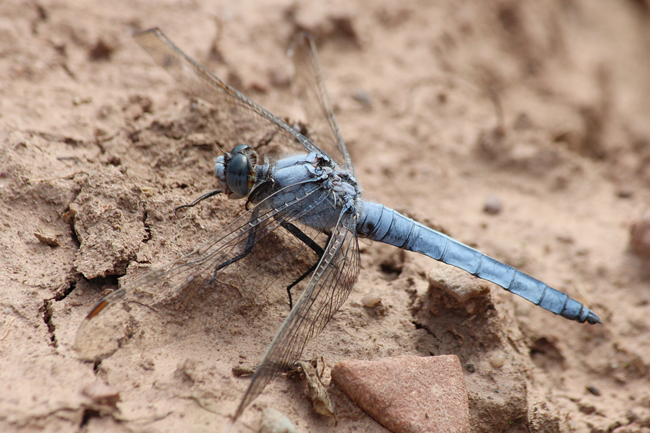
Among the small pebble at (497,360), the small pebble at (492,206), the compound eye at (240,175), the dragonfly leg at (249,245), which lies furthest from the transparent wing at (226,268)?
the small pebble at (492,206)

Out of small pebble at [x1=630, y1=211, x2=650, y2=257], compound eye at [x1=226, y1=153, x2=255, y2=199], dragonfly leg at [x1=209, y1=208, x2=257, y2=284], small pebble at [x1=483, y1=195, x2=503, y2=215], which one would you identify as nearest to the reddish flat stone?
dragonfly leg at [x1=209, y1=208, x2=257, y2=284]

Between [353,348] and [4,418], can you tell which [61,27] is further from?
[353,348]

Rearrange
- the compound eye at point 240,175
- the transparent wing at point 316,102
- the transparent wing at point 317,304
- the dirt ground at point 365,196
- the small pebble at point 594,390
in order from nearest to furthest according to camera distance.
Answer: the transparent wing at point 317,304, the dirt ground at point 365,196, the compound eye at point 240,175, the small pebble at point 594,390, the transparent wing at point 316,102

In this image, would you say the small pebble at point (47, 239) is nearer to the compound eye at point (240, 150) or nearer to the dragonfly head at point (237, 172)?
the dragonfly head at point (237, 172)

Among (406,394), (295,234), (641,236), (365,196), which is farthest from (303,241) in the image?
(641,236)

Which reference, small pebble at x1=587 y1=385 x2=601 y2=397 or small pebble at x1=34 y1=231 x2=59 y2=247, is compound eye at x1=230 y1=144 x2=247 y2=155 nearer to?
small pebble at x1=34 y1=231 x2=59 y2=247

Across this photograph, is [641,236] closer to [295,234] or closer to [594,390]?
[594,390]
